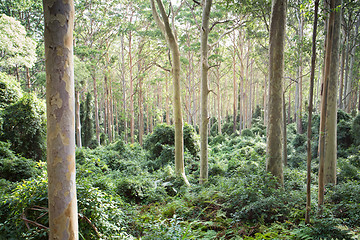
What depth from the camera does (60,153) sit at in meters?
2.05

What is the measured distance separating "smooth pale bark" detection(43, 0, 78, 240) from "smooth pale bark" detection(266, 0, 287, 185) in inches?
179

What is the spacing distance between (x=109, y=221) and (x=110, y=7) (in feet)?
63.3

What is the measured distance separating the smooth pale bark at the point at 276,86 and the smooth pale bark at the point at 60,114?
4.55 m

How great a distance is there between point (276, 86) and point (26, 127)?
8230mm

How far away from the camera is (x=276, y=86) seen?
5.41 m

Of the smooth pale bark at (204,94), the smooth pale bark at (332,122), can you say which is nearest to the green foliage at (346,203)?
the smooth pale bark at (332,122)

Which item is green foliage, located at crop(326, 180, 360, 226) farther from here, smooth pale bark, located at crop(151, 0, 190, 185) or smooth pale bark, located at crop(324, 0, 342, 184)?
smooth pale bark, located at crop(151, 0, 190, 185)

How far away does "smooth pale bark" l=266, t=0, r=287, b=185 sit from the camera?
534 centimetres

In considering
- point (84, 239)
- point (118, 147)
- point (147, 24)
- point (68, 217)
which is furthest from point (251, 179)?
point (147, 24)

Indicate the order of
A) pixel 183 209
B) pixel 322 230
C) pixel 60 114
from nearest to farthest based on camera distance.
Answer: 1. pixel 60 114
2. pixel 322 230
3. pixel 183 209

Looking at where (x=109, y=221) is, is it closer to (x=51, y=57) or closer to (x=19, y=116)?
(x=51, y=57)

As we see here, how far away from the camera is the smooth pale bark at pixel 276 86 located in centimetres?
534

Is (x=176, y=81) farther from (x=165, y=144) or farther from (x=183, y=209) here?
(x=165, y=144)

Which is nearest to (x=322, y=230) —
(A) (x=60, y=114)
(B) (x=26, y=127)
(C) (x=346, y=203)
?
(C) (x=346, y=203)
